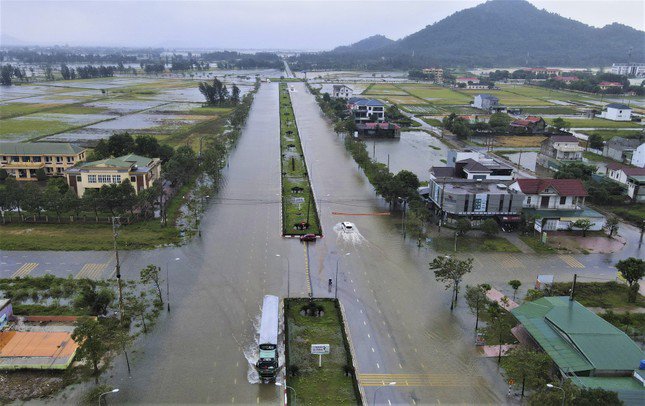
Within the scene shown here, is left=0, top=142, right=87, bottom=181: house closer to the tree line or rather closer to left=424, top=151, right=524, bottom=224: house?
left=424, top=151, right=524, bottom=224: house

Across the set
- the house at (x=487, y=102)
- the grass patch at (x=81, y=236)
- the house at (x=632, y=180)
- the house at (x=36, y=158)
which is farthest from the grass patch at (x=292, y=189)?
the house at (x=487, y=102)

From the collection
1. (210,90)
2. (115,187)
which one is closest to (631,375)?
(115,187)

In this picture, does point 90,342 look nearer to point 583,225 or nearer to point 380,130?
point 583,225

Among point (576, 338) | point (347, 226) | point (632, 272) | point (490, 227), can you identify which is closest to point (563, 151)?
point (490, 227)

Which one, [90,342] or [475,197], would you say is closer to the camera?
[90,342]

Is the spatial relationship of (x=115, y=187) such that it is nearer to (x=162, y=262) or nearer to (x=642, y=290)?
(x=162, y=262)

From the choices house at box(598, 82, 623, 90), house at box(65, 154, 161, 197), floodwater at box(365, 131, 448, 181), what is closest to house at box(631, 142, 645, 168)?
floodwater at box(365, 131, 448, 181)
